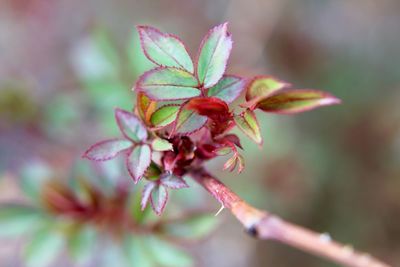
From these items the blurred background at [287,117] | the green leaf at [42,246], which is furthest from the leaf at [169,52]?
the blurred background at [287,117]

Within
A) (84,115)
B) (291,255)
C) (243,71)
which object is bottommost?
(291,255)

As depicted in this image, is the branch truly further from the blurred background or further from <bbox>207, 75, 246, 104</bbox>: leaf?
the blurred background

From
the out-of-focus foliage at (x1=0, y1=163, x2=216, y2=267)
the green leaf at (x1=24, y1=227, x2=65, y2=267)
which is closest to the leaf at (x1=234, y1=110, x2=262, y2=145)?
the out-of-focus foliage at (x1=0, y1=163, x2=216, y2=267)

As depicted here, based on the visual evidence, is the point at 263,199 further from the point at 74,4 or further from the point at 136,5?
the point at 74,4

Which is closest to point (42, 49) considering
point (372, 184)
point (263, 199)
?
point (263, 199)

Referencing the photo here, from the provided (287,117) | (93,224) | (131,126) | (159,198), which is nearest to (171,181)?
(159,198)

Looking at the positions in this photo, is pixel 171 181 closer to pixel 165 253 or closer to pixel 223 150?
pixel 223 150
